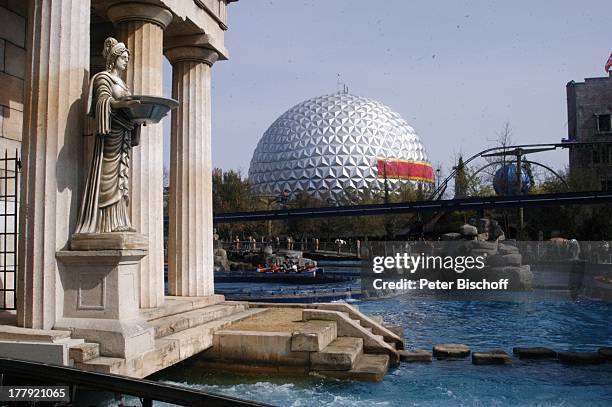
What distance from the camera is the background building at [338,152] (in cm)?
8406

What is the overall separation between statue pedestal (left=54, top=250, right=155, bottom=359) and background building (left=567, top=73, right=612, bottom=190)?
60.3 metres

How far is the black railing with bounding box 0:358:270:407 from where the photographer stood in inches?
152

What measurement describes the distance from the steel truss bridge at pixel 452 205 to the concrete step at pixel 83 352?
112 feet

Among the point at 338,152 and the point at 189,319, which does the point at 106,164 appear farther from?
the point at 338,152

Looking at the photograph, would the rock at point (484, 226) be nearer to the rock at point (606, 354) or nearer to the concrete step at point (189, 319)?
the rock at point (606, 354)

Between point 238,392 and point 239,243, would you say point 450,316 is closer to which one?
point 238,392

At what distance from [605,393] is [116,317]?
30.2 ft

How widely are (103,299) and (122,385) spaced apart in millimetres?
5189

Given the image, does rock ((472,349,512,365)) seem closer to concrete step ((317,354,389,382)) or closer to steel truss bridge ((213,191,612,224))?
concrete step ((317,354,389,382))

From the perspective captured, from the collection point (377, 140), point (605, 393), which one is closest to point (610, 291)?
point (605, 393)

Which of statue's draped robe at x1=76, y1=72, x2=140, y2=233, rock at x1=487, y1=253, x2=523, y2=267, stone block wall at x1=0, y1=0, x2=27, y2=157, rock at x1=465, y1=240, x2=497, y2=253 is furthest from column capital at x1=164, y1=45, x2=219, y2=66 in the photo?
rock at x1=465, y1=240, x2=497, y2=253

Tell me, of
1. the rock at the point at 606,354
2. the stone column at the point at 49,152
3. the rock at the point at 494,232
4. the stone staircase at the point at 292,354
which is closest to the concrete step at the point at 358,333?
the stone staircase at the point at 292,354

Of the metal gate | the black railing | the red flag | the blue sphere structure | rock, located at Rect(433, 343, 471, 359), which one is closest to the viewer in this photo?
the black railing

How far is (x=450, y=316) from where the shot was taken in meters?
23.7
